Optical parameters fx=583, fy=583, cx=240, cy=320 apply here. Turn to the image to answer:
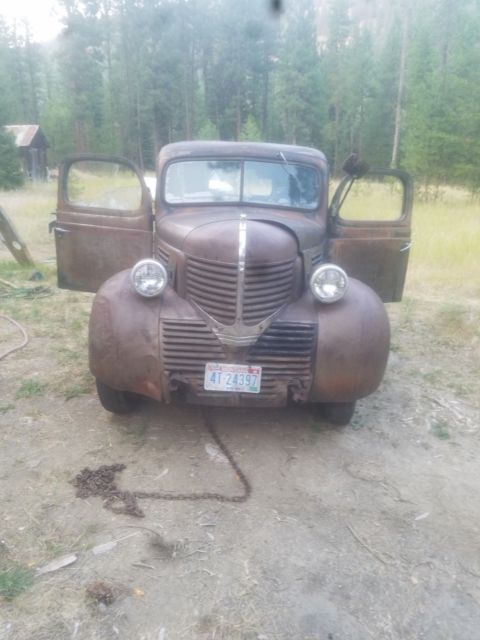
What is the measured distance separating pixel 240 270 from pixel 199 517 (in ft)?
4.80

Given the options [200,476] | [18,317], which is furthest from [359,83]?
[200,476]

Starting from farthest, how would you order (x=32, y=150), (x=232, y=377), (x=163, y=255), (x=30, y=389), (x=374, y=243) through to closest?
(x=32, y=150) < (x=374, y=243) < (x=30, y=389) < (x=163, y=255) < (x=232, y=377)

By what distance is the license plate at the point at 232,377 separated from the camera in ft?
11.8

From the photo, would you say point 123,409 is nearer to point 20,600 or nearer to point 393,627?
point 20,600

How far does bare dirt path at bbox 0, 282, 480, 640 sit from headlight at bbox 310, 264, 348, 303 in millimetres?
1016

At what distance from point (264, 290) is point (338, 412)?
1073 mm

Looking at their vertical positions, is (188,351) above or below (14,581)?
above

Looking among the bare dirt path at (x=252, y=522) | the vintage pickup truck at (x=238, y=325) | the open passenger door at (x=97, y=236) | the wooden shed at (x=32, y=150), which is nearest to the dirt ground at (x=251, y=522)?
the bare dirt path at (x=252, y=522)

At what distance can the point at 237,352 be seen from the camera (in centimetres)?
361

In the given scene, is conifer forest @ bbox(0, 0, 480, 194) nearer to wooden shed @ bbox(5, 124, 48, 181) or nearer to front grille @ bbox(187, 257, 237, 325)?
wooden shed @ bbox(5, 124, 48, 181)

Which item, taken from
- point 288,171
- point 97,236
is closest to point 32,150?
point 97,236

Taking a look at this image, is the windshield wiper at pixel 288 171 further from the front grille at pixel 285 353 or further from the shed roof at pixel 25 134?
the shed roof at pixel 25 134

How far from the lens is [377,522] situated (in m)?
3.08

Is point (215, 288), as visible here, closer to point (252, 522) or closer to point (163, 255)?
point (163, 255)
